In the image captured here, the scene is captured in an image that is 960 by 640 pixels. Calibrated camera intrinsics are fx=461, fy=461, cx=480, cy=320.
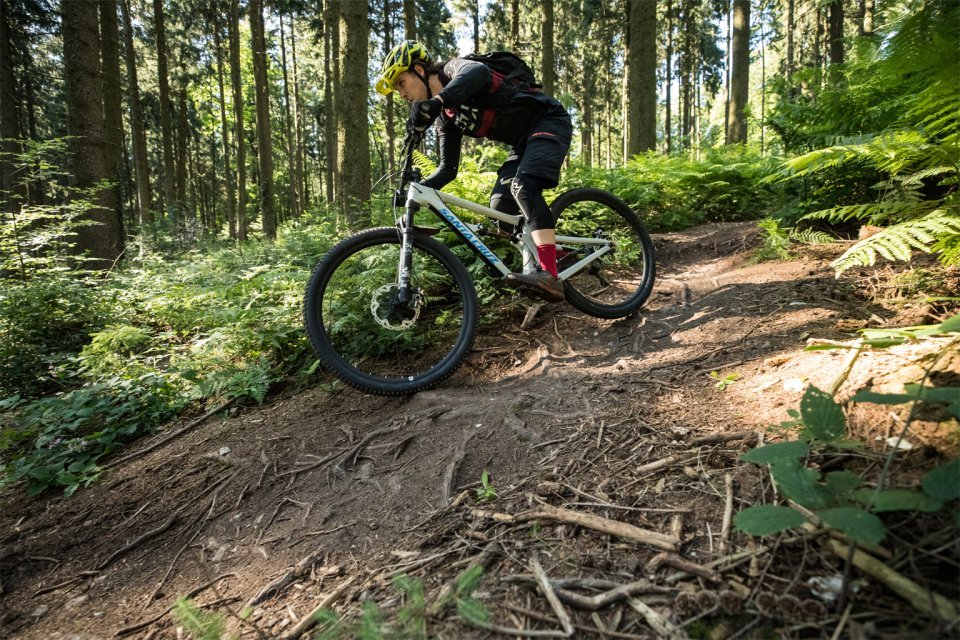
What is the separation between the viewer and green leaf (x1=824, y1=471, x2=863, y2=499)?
120 centimetres

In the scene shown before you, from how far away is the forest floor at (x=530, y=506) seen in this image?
121 cm

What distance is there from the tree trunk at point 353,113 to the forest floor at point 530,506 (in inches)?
175

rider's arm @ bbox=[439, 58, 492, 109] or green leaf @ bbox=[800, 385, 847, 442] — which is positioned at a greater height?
rider's arm @ bbox=[439, 58, 492, 109]

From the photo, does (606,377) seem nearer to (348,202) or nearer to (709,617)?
(709,617)

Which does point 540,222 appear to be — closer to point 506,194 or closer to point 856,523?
point 506,194

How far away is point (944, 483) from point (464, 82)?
2.93m

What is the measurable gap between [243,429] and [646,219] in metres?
5.68

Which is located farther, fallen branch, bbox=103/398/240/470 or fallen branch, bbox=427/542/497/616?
fallen branch, bbox=103/398/240/470

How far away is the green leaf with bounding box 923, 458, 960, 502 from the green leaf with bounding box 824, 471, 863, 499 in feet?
0.51

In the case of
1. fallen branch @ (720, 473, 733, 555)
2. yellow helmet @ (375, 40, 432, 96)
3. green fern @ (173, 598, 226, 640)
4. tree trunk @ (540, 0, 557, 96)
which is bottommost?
green fern @ (173, 598, 226, 640)

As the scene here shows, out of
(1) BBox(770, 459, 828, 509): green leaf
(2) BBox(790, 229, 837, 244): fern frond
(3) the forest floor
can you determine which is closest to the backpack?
(3) the forest floor

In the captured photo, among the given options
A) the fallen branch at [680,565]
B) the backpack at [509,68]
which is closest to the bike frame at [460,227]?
the backpack at [509,68]

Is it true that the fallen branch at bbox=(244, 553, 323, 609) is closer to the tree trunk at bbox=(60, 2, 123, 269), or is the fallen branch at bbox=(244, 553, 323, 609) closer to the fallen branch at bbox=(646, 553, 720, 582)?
the fallen branch at bbox=(646, 553, 720, 582)

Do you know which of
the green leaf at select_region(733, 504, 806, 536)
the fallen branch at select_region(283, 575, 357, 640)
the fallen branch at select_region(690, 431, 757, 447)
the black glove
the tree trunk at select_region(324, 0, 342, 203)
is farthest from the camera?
the tree trunk at select_region(324, 0, 342, 203)
